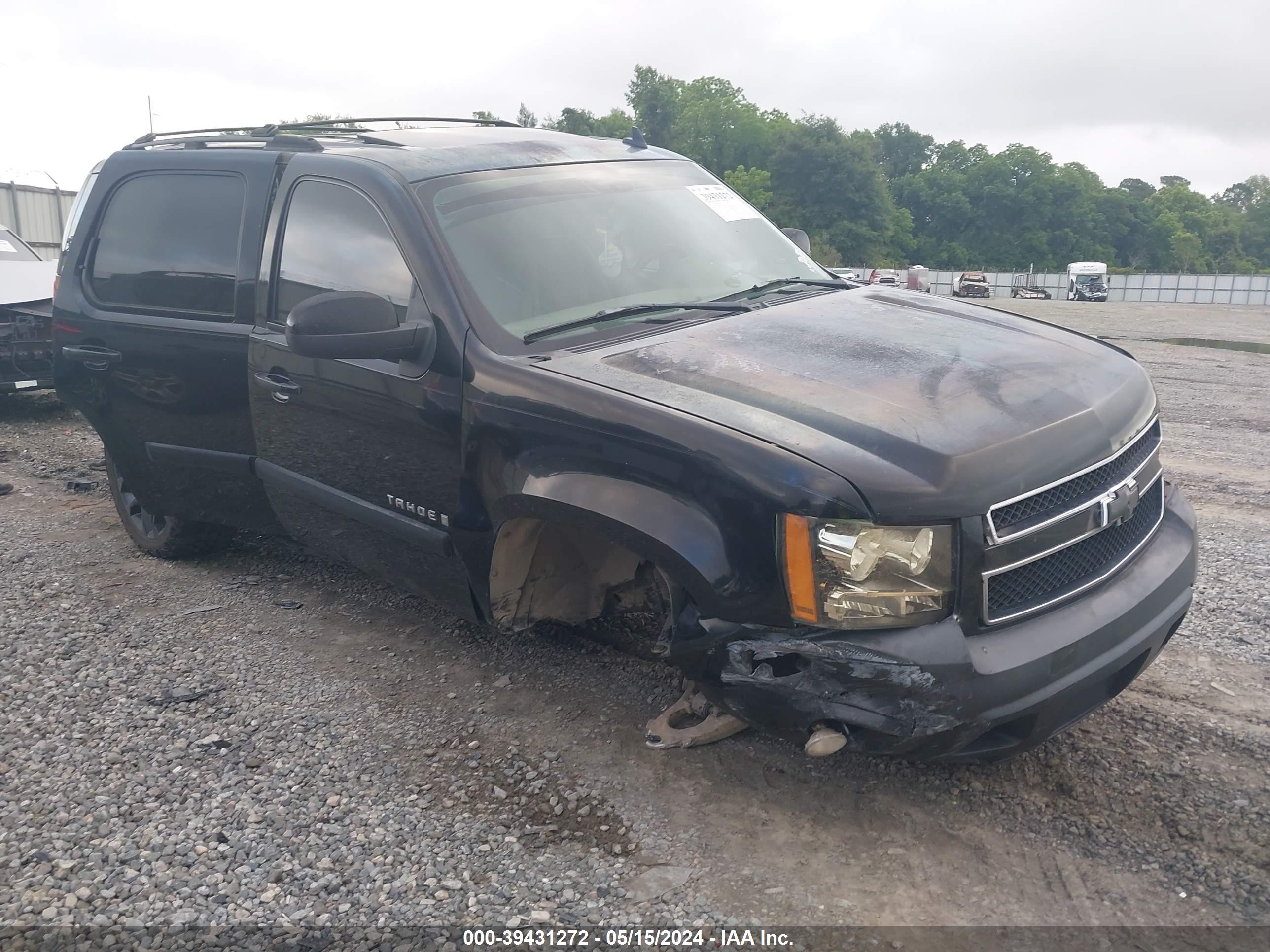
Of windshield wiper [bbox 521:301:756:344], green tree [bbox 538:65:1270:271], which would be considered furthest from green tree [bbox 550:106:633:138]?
windshield wiper [bbox 521:301:756:344]

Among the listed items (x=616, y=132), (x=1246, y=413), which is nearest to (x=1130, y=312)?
(x=1246, y=413)

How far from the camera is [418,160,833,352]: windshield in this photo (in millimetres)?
3424

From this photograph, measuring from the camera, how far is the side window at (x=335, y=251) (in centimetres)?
354

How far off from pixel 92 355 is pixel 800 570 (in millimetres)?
3740

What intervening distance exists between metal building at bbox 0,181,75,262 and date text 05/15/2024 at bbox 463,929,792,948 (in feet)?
71.5

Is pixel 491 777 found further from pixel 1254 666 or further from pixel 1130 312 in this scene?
pixel 1130 312

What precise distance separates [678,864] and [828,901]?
0.40m

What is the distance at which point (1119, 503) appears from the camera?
2.80 metres

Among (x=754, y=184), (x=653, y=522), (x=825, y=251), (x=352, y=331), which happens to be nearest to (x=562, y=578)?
(x=653, y=522)

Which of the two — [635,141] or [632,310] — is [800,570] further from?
[635,141]

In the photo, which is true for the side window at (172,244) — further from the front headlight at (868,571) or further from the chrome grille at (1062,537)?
the chrome grille at (1062,537)

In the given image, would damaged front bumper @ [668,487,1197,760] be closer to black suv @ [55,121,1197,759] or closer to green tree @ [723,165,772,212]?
black suv @ [55,121,1197,759]

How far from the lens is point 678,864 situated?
8.99 ft

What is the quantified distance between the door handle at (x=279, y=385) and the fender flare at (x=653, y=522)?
4.54 ft
